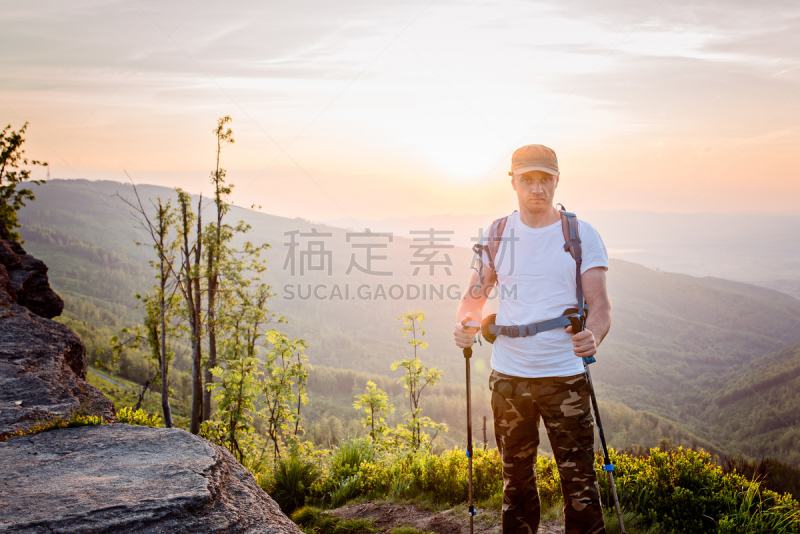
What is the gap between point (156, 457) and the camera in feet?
11.1

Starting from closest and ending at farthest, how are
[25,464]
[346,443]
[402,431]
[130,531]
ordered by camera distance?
1. [130,531]
2. [25,464]
3. [346,443]
4. [402,431]

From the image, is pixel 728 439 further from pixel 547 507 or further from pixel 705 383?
pixel 547 507

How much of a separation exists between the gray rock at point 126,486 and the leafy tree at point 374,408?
4885mm

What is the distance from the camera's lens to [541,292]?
3.11m

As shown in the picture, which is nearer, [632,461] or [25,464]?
[25,464]

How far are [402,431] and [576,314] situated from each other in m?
6.00

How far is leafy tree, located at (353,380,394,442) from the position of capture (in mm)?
8461

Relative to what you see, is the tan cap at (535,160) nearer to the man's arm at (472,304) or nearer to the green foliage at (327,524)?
the man's arm at (472,304)

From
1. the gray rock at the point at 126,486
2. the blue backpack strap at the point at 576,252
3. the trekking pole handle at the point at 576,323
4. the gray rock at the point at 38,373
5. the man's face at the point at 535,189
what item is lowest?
the gray rock at the point at 126,486

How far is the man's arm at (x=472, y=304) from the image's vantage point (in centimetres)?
348

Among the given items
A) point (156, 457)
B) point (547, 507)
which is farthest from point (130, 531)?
point (547, 507)

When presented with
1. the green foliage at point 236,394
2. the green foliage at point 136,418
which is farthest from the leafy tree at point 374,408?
the green foliage at point 136,418

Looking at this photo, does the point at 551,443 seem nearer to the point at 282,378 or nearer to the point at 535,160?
the point at 535,160

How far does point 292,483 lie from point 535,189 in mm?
5212
